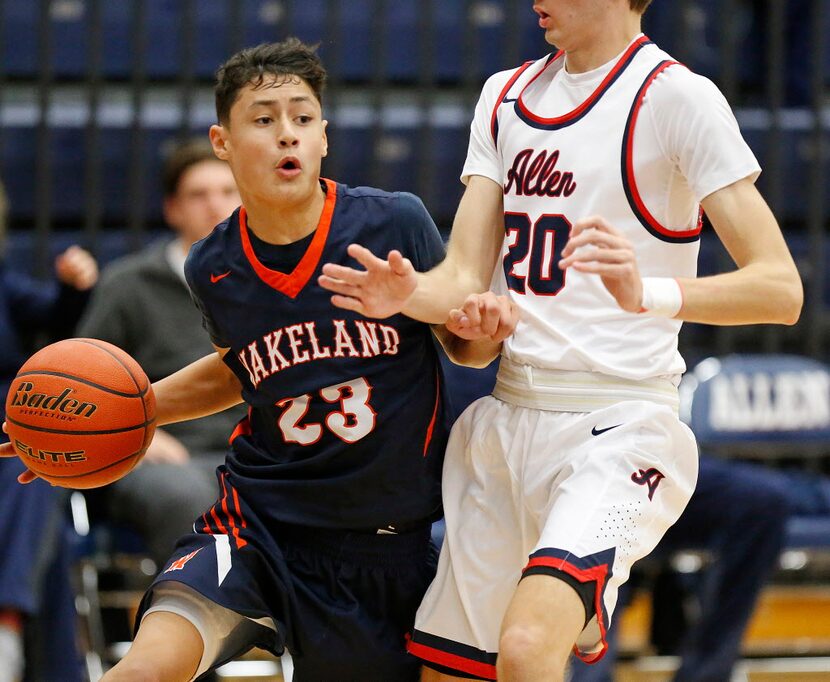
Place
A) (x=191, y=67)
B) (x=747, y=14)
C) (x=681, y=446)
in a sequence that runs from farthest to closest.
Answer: (x=747, y=14), (x=191, y=67), (x=681, y=446)

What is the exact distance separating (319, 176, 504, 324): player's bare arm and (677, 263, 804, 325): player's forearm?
52 cm

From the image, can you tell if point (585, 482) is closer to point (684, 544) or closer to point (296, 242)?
point (296, 242)

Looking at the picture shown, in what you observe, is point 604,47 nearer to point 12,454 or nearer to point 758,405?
point 12,454

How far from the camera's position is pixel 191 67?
663 centimetres

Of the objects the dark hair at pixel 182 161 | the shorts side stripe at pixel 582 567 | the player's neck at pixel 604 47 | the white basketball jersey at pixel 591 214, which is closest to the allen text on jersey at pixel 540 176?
the white basketball jersey at pixel 591 214

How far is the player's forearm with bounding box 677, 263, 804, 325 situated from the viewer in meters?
2.72

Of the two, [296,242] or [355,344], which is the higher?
[296,242]

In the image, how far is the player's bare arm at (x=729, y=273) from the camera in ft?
8.48

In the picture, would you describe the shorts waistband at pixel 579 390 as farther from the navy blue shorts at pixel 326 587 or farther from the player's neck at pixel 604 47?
the player's neck at pixel 604 47

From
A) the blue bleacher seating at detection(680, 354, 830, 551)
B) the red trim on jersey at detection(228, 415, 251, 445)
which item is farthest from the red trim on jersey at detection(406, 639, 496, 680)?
the blue bleacher seating at detection(680, 354, 830, 551)

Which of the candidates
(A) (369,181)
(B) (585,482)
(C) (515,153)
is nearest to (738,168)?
(C) (515,153)

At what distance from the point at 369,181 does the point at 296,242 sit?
142 inches

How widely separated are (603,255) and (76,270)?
303cm

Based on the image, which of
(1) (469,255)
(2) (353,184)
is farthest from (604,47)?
(2) (353,184)
